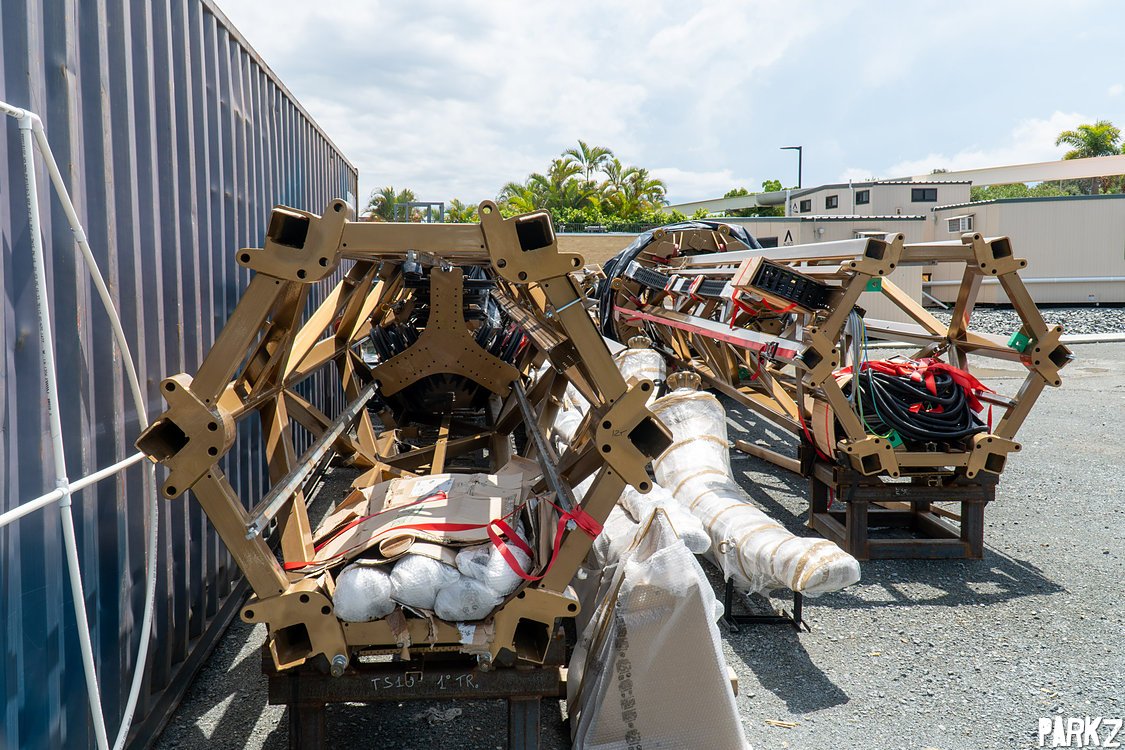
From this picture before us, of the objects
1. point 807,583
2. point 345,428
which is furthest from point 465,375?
point 807,583

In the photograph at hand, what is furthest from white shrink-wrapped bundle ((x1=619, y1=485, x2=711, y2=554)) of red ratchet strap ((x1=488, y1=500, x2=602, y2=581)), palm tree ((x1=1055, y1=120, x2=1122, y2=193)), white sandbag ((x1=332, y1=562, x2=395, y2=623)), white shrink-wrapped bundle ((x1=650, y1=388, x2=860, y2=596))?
palm tree ((x1=1055, y1=120, x2=1122, y2=193))

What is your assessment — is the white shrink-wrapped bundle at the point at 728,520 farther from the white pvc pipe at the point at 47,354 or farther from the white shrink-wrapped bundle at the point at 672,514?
the white pvc pipe at the point at 47,354

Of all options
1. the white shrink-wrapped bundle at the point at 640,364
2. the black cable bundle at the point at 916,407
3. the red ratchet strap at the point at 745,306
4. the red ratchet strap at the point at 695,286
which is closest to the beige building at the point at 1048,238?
the white shrink-wrapped bundle at the point at 640,364

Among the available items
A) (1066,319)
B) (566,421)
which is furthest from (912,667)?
(1066,319)

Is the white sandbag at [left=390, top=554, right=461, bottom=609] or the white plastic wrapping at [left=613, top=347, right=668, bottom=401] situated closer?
the white sandbag at [left=390, top=554, right=461, bottom=609]

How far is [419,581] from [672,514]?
4.54 feet

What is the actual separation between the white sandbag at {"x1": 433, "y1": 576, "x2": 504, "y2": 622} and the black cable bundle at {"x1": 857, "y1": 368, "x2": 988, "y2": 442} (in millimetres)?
3370

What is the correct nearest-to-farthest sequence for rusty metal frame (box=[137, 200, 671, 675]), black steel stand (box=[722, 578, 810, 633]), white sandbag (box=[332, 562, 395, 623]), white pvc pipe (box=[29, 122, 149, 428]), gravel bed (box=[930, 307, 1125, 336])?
1. white pvc pipe (box=[29, 122, 149, 428])
2. rusty metal frame (box=[137, 200, 671, 675])
3. white sandbag (box=[332, 562, 395, 623])
4. black steel stand (box=[722, 578, 810, 633])
5. gravel bed (box=[930, 307, 1125, 336])

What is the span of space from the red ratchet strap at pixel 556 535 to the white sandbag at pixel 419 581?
0.61 ft

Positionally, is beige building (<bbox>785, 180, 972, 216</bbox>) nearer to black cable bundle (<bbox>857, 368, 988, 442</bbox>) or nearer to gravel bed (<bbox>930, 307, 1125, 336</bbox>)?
gravel bed (<bbox>930, 307, 1125, 336</bbox>)

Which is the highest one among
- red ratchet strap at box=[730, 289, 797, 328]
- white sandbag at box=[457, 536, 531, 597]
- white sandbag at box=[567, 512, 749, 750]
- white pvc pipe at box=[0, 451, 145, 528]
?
red ratchet strap at box=[730, 289, 797, 328]

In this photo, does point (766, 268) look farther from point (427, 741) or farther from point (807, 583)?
point (427, 741)

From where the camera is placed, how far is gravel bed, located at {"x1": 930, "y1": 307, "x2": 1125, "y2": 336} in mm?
18781

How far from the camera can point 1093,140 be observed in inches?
1631
